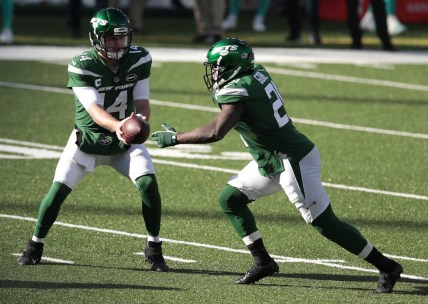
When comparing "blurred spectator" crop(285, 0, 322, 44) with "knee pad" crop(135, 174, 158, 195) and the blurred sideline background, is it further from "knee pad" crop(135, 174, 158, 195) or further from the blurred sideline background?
"knee pad" crop(135, 174, 158, 195)

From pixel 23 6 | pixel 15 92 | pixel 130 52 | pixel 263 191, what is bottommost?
pixel 23 6

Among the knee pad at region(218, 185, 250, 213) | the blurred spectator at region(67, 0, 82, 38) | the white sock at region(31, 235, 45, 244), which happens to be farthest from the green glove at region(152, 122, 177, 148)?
the blurred spectator at region(67, 0, 82, 38)

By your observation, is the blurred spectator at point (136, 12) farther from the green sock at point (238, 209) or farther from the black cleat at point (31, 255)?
the green sock at point (238, 209)

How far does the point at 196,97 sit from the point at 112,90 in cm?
733

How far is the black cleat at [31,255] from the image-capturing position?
775cm

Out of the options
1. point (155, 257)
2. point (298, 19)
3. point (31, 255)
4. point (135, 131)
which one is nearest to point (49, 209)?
point (31, 255)

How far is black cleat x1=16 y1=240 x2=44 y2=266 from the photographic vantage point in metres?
7.75

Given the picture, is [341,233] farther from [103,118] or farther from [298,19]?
[298,19]

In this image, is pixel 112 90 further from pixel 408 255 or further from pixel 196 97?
pixel 196 97

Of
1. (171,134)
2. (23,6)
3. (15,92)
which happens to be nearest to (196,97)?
(15,92)

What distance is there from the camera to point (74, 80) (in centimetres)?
794

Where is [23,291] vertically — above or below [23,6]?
above

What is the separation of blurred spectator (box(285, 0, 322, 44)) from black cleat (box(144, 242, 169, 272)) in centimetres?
1173

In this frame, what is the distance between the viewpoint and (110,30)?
7.80m
